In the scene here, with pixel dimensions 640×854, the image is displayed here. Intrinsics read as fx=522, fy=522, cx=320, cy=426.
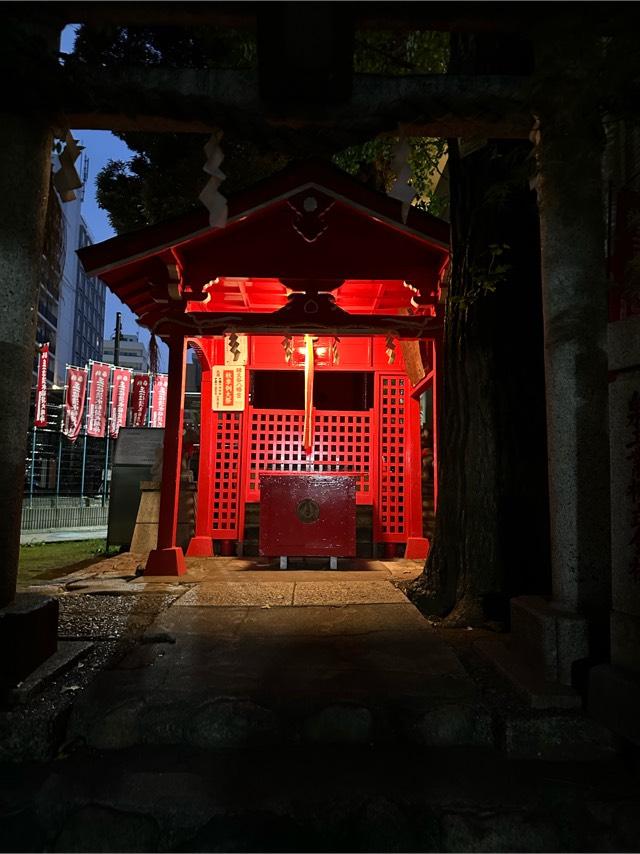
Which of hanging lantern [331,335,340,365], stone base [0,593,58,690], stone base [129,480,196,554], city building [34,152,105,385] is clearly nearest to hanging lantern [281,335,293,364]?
hanging lantern [331,335,340,365]

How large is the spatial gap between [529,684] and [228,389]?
26.2 ft

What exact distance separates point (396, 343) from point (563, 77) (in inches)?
271

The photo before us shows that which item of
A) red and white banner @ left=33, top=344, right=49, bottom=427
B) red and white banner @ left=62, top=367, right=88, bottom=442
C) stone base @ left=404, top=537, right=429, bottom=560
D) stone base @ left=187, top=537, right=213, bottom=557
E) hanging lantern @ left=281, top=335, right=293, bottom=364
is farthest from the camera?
red and white banner @ left=62, top=367, right=88, bottom=442

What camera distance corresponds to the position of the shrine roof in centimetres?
702

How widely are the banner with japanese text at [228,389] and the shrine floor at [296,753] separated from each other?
605 centimetres

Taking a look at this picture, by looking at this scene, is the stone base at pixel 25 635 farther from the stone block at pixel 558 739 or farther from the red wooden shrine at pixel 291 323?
the red wooden shrine at pixel 291 323

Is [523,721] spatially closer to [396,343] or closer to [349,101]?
[349,101]

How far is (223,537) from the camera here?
10.1 m

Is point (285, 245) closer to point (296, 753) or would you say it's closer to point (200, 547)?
point (200, 547)

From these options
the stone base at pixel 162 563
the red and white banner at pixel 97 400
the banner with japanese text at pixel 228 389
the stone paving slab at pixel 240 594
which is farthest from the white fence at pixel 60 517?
the stone paving slab at pixel 240 594

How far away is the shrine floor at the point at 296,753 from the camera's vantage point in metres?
2.37

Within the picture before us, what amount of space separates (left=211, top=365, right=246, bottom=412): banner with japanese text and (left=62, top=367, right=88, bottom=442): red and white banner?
12.6m

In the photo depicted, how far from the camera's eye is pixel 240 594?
625cm

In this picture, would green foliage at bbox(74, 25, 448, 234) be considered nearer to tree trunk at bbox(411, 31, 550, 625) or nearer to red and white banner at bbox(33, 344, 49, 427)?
tree trunk at bbox(411, 31, 550, 625)
